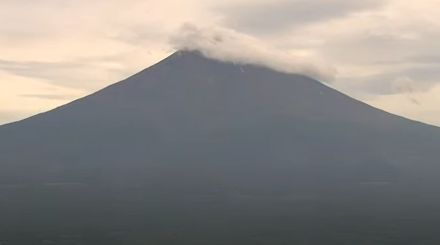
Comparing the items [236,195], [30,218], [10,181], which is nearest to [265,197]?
[236,195]

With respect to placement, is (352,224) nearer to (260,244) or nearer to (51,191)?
(260,244)

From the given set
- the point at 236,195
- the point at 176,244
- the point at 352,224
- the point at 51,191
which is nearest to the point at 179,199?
the point at 236,195

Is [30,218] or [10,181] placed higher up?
[10,181]

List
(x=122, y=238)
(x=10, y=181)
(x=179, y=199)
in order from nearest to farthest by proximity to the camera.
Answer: (x=122, y=238)
(x=179, y=199)
(x=10, y=181)

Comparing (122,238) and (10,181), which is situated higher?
(10,181)

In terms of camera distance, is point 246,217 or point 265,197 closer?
point 246,217

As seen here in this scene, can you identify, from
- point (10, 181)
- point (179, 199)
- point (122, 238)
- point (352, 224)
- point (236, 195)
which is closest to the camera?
point (122, 238)

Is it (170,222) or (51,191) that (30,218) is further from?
(51,191)

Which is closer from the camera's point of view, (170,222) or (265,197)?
(170,222)

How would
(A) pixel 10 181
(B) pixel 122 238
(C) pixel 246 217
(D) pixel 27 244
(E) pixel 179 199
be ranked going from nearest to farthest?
(D) pixel 27 244 < (B) pixel 122 238 < (C) pixel 246 217 < (E) pixel 179 199 < (A) pixel 10 181
